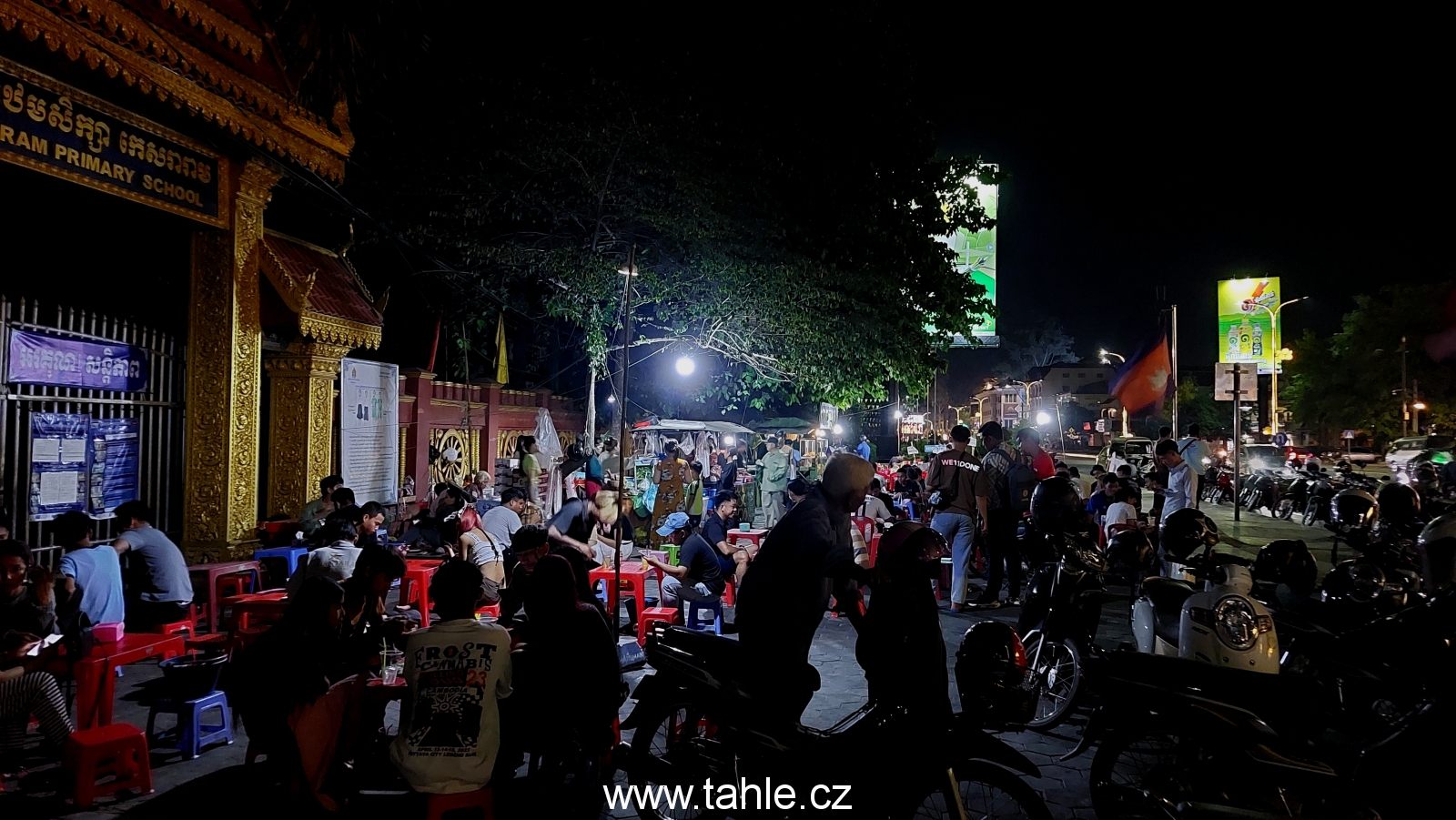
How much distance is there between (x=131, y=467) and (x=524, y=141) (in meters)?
7.16

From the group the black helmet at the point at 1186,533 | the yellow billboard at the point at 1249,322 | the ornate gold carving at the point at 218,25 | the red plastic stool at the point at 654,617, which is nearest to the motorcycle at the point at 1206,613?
the black helmet at the point at 1186,533

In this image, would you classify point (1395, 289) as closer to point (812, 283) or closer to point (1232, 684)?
point (812, 283)

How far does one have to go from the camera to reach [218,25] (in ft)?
22.1

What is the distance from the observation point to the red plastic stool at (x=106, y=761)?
3.95 m

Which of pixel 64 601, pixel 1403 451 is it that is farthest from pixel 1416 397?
pixel 64 601

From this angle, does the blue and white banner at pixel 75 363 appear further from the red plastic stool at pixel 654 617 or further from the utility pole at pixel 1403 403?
the utility pole at pixel 1403 403

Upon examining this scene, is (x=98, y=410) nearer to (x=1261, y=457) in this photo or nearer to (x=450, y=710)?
(x=450, y=710)

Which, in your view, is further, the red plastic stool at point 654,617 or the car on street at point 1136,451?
the car on street at point 1136,451

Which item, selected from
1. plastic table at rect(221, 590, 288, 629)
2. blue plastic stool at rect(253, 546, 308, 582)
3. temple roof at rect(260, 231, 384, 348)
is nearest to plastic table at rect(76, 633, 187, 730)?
plastic table at rect(221, 590, 288, 629)

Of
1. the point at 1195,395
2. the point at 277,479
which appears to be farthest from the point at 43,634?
the point at 1195,395

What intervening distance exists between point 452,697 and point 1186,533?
4493mm

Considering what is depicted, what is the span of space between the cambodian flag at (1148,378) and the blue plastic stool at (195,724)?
1526 centimetres

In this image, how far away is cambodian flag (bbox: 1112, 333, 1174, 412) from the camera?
1548cm

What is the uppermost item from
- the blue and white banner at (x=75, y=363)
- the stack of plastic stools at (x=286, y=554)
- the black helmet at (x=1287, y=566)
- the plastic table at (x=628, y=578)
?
the blue and white banner at (x=75, y=363)
